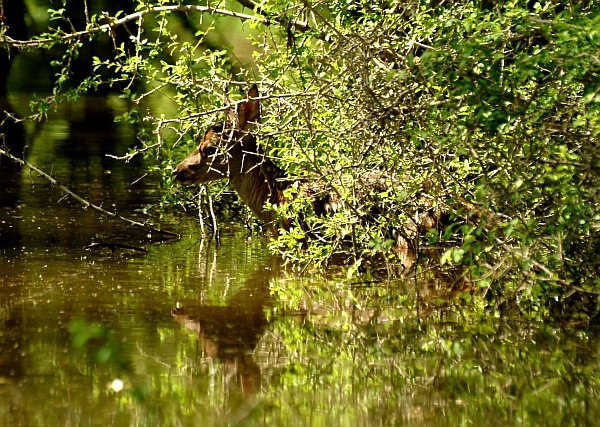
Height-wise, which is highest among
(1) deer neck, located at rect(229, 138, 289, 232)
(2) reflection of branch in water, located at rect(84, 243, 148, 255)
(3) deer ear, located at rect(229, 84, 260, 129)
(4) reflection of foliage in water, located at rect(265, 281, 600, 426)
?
(3) deer ear, located at rect(229, 84, 260, 129)

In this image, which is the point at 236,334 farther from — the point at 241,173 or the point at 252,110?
the point at 241,173

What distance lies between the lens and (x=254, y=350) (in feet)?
16.5

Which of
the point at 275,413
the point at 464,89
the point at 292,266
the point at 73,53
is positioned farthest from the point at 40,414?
the point at 73,53

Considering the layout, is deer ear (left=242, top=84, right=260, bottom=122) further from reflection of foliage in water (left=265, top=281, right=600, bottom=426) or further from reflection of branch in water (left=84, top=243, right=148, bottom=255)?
reflection of foliage in water (left=265, top=281, right=600, bottom=426)

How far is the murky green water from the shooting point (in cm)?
403

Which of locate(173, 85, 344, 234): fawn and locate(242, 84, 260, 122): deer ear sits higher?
locate(242, 84, 260, 122): deer ear

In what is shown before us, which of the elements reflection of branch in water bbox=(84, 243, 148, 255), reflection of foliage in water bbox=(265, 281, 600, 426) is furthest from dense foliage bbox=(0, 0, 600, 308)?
reflection of branch in water bbox=(84, 243, 148, 255)

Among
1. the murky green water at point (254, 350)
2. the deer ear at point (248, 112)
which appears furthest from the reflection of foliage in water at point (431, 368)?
the deer ear at point (248, 112)

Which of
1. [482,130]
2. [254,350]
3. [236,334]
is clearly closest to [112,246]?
[236,334]

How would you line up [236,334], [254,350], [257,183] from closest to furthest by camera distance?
[254,350], [236,334], [257,183]

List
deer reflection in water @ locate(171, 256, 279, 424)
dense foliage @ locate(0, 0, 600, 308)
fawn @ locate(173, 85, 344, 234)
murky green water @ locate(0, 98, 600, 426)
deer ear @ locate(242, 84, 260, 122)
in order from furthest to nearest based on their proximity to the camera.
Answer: fawn @ locate(173, 85, 344, 234)
deer ear @ locate(242, 84, 260, 122)
dense foliage @ locate(0, 0, 600, 308)
deer reflection in water @ locate(171, 256, 279, 424)
murky green water @ locate(0, 98, 600, 426)

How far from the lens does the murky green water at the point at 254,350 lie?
403 centimetres

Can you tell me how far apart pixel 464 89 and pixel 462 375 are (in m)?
1.33

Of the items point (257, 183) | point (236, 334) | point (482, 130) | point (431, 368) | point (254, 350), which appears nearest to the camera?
point (431, 368)
